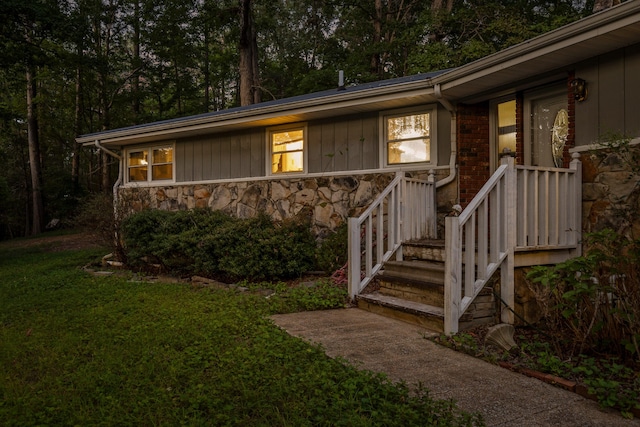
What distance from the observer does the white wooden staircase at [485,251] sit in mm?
3916

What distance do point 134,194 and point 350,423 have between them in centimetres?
996

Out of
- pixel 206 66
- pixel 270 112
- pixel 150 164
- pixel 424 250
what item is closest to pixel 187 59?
pixel 206 66

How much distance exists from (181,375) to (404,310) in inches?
86.9

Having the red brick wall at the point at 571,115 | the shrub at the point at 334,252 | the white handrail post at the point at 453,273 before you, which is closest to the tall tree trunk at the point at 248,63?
the shrub at the point at 334,252

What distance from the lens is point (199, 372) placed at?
3072 millimetres

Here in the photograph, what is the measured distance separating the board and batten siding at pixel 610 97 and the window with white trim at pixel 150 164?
8.40 m

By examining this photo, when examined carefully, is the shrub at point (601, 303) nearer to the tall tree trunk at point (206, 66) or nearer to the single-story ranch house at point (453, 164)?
the single-story ranch house at point (453, 164)

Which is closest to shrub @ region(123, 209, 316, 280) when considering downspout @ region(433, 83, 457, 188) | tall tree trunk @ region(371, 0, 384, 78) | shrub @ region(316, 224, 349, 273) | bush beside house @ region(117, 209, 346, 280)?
bush beside house @ region(117, 209, 346, 280)

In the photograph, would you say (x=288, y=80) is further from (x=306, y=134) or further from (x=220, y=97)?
(x=306, y=134)

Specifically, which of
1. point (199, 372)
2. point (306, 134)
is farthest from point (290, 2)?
point (199, 372)

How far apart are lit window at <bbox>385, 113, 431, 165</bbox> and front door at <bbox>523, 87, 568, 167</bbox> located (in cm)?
150

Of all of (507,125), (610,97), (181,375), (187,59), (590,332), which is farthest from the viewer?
(187,59)

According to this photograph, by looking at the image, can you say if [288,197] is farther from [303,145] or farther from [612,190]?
[612,190]

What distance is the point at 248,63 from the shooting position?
51.1 ft
